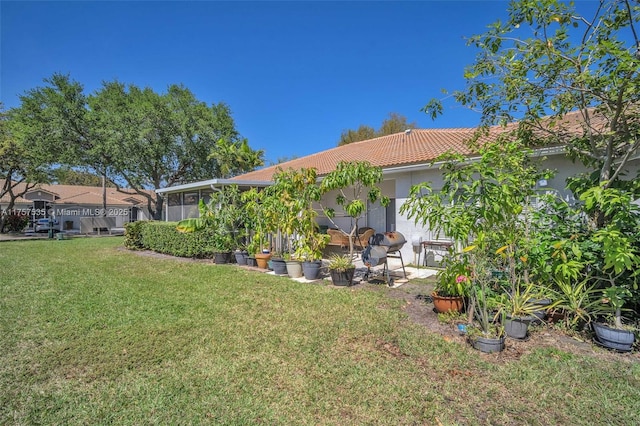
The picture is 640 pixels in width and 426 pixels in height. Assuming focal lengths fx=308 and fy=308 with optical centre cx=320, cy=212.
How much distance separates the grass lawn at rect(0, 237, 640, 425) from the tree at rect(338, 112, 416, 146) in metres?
27.2

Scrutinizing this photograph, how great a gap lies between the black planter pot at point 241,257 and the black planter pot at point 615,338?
Result: 30.4 feet

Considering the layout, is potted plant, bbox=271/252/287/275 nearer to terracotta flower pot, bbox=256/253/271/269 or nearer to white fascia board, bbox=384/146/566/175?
terracotta flower pot, bbox=256/253/271/269

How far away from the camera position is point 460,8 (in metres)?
9.63

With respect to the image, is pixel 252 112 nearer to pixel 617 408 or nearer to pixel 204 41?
pixel 204 41

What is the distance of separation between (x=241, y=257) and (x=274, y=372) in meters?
7.73

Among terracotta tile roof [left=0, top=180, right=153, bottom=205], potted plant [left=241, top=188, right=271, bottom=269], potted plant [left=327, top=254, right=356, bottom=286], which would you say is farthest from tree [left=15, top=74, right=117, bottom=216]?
potted plant [left=327, top=254, right=356, bottom=286]

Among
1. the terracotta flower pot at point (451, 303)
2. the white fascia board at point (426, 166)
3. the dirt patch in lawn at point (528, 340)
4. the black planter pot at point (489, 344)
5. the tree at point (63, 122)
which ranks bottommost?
the dirt patch in lawn at point (528, 340)

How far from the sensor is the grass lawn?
285 cm

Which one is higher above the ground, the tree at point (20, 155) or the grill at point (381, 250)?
the tree at point (20, 155)

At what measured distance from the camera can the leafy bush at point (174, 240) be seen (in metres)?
12.1

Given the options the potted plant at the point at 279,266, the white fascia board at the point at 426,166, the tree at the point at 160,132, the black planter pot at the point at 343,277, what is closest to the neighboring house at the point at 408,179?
the white fascia board at the point at 426,166

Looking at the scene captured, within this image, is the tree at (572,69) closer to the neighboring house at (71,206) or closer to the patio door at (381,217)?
the patio door at (381,217)

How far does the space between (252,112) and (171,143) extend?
9.01 meters

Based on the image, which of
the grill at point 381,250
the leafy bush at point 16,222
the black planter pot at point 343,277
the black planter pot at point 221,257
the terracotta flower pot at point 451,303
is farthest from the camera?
the leafy bush at point 16,222
